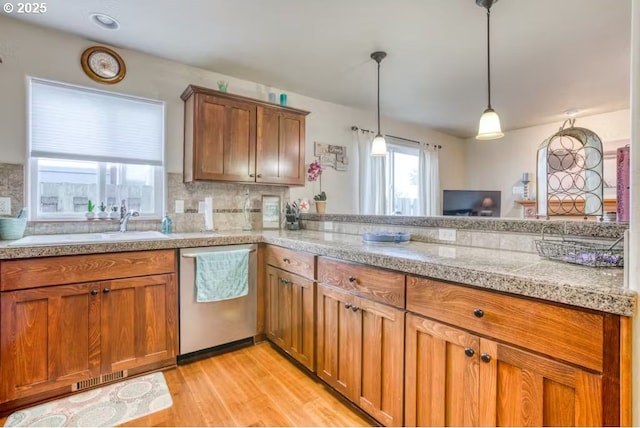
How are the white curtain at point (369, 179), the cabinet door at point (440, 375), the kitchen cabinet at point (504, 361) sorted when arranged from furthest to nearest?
the white curtain at point (369, 179)
the cabinet door at point (440, 375)
the kitchen cabinet at point (504, 361)

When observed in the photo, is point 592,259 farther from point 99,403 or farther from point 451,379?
point 99,403

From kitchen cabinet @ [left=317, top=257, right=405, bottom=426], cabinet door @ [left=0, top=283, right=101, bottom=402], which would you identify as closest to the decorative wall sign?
kitchen cabinet @ [left=317, top=257, right=405, bottom=426]

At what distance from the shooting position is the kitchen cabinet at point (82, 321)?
1.69 meters

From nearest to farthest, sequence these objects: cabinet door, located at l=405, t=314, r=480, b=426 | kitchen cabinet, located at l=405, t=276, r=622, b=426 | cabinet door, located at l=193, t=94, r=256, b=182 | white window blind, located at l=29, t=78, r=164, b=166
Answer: kitchen cabinet, located at l=405, t=276, r=622, b=426
cabinet door, located at l=405, t=314, r=480, b=426
white window blind, located at l=29, t=78, r=164, b=166
cabinet door, located at l=193, t=94, r=256, b=182

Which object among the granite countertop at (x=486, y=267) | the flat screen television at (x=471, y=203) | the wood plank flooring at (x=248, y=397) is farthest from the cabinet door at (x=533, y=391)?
the flat screen television at (x=471, y=203)

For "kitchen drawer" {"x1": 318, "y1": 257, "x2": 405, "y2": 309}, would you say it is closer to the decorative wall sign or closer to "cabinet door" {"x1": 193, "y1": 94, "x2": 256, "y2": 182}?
"cabinet door" {"x1": 193, "y1": 94, "x2": 256, "y2": 182}

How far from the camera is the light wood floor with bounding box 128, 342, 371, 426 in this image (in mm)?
1652

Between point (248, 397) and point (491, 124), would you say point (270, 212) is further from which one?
point (491, 124)

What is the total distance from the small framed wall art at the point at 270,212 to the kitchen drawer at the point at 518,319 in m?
2.10

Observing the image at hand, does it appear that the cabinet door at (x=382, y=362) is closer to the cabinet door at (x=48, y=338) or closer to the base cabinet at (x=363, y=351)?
the base cabinet at (x=363, y=351)

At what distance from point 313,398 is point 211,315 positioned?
0.98 meters

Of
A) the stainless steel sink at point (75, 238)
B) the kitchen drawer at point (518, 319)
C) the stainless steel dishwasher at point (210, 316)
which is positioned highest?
the stainless steel sink at point (75, 238)

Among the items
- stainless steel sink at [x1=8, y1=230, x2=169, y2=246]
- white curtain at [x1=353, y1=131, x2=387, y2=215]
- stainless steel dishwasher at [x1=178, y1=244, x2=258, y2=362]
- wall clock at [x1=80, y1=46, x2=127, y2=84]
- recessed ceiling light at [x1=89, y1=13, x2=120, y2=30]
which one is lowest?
stainless steel dishwasher at [x1=178, y1=244, x2=258, y2=362]

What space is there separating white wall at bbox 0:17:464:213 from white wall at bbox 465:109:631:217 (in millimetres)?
2921
